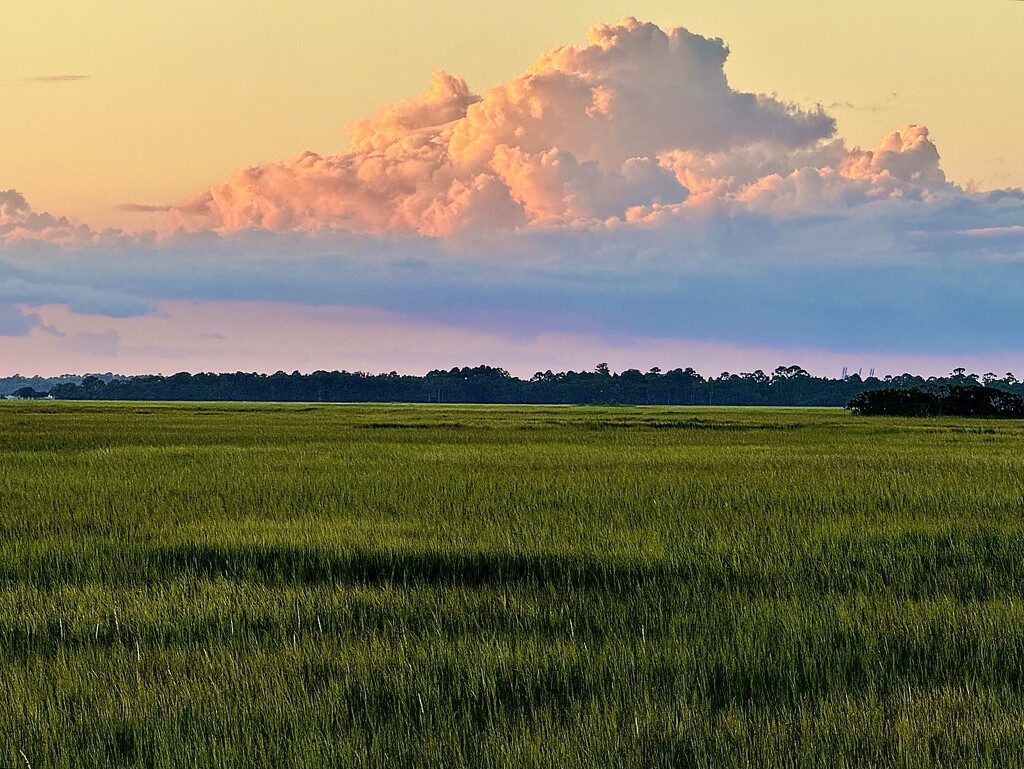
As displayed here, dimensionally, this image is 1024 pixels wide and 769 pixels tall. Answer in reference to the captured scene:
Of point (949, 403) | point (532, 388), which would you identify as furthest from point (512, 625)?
point (532, 388)

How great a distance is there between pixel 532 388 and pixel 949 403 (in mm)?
100071

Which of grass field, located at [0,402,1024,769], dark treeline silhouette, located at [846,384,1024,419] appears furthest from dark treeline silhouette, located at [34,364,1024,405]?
grass field, located at [0,402,1024,769]

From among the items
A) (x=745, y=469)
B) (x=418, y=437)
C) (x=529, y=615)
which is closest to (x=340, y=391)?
(x=418, y=437)

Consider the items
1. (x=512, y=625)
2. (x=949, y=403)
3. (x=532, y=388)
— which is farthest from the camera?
(x=532, y=388)

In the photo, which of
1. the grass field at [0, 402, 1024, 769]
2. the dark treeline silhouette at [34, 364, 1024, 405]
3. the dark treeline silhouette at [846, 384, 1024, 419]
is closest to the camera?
the grass field at [0, 402, 1024, 769]

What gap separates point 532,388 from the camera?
152500mm

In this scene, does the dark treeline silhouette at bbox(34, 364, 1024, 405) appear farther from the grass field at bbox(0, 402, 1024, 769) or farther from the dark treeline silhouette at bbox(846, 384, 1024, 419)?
the grass field at bbox(0, 402, 1024, 769)

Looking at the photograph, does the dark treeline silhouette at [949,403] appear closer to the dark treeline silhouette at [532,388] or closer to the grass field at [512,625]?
Result: the grass field at [512,625]

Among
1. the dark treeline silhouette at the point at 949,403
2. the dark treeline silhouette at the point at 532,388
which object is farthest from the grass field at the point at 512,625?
the dark treeline silhouette at the point at 532,388

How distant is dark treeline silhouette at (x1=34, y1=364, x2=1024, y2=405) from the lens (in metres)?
146

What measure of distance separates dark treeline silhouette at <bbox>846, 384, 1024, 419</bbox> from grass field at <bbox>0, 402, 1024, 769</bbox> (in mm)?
43763

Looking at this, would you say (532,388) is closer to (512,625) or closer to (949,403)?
(949,403)

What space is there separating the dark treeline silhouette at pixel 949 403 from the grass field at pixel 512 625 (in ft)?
144

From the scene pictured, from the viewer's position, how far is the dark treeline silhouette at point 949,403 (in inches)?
2109
